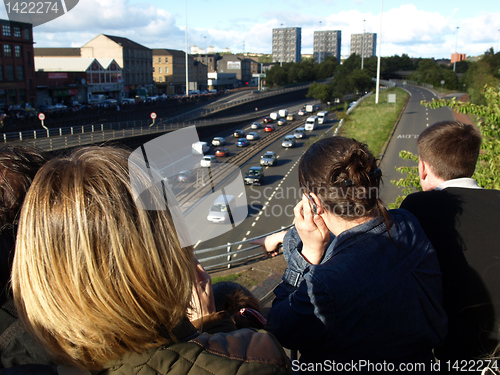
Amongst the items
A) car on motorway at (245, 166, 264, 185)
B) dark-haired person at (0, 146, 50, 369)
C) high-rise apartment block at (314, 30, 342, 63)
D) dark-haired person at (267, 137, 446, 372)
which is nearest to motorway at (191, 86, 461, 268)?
car on motorway at (245, 166, 264, 185)

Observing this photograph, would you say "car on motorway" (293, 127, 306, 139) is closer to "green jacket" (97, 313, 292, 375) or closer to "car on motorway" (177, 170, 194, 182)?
"car on motorway" (177, 170, 194, 182)

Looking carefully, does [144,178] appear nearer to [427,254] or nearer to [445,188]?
[427,254]

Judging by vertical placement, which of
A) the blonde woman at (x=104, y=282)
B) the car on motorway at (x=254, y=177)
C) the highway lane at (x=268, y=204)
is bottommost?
the highway lane at (x=268, y=204)

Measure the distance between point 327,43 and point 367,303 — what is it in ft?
522

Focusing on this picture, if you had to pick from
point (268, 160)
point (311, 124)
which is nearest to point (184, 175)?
point (268, 160)

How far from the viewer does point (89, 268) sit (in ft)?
3.16

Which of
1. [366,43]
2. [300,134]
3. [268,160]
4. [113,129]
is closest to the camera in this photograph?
[268,160]

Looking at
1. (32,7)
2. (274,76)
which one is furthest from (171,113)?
(32,7)

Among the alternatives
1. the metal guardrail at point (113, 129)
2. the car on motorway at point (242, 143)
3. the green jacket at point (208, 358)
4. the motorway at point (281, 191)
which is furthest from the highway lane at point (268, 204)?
the green jacket at point (208, 358)

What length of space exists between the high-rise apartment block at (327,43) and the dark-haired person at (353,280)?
15420 cm

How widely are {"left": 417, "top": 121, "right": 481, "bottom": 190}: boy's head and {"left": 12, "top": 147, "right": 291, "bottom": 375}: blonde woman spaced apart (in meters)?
1.47

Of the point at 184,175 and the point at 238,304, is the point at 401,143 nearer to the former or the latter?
the point at 184,175

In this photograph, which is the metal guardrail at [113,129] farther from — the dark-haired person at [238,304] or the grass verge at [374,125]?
the grass verge at [374,125]

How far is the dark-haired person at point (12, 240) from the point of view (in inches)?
40.9
